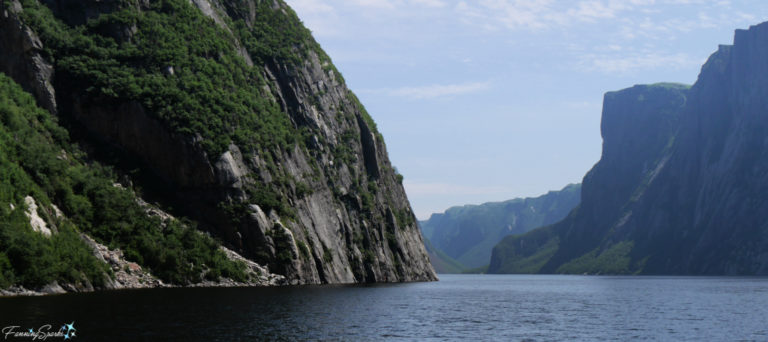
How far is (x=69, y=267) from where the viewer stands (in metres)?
76.6

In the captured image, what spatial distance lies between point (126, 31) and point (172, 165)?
95.8 feet

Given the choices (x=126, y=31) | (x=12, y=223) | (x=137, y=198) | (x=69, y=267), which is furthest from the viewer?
(x=126, y=31)

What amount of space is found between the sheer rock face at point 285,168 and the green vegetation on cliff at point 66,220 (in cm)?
671

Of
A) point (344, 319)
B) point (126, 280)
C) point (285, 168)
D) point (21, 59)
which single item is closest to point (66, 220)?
point (126, 280)

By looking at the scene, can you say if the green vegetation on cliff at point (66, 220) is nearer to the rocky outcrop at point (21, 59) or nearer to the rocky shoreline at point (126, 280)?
the rocky shoreline at point (126, 280)

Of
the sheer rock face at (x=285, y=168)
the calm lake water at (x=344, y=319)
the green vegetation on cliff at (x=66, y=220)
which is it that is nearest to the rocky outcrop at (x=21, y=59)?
the sheer rock face at (x=285, y=168)

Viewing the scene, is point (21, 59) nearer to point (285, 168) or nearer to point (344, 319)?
point (285, 168)

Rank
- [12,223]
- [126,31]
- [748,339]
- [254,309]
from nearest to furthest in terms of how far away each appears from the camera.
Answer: [748,339]
[254,309]
[12,223]
[126,31]

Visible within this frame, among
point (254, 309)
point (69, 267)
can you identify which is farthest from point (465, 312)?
point (69, 267)

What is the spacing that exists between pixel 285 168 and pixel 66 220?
51090 mm

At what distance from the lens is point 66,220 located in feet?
288

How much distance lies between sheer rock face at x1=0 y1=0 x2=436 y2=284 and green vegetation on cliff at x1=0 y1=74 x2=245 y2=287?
671 centimetres

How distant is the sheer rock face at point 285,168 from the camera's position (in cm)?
11119

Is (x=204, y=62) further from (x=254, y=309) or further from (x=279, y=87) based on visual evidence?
(x=254, y=309)
